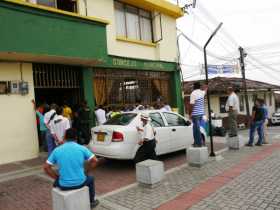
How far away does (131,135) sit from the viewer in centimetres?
723

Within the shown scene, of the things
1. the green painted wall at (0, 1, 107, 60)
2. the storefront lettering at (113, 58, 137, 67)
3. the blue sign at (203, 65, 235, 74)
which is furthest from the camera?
the blue sign at (203, 65, 235, 74)

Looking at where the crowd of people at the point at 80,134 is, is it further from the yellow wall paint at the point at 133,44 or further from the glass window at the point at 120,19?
the glass window at the point at 120,19

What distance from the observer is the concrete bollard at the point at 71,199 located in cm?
414

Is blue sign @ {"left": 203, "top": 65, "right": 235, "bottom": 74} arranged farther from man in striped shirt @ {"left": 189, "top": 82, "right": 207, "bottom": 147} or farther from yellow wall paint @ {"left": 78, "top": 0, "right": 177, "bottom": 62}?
man in striped shirt @ {"left": 189, "top": 82, "right": 207, "bottom": 147}

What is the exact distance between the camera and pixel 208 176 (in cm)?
662

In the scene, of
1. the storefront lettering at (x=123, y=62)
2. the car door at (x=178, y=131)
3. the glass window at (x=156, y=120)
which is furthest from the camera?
the storefront lettering at (x=123, y=62)

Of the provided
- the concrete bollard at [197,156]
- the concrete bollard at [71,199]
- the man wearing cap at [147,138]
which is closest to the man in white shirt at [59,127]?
the man wearing cap at [147,138]

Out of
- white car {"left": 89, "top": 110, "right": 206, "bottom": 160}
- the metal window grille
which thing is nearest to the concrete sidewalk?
white car {"left": 89, "top": 110, "right": 206, "bottom": 160}

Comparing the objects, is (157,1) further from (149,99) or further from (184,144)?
(184,144)

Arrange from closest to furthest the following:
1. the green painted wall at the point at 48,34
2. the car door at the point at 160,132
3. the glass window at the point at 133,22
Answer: the green painted wall at the point at 48,34
the car door at the point at 160,132
the glass window at the point at 133,22

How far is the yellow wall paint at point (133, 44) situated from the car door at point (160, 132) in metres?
4.67

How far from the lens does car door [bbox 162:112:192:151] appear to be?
28.0ft

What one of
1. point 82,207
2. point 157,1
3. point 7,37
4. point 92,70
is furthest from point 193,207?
point 157,1

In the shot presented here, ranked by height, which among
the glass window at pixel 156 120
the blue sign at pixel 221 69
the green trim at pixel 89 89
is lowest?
the glass window at pixel 156 120
